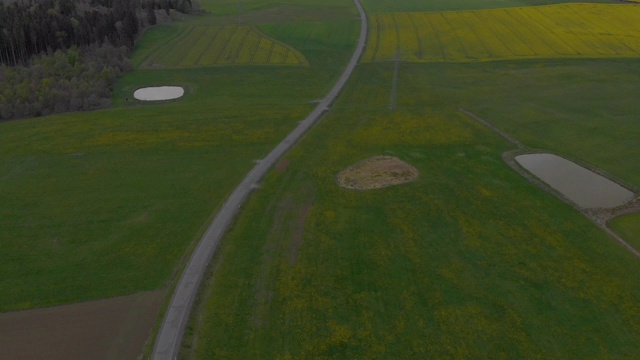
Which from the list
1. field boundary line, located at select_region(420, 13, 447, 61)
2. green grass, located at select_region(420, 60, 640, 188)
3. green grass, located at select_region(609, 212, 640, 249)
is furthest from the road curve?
field boundary line, located at select_region(420, 13, 447, 61)

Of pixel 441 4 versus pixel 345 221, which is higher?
pixel 441 4

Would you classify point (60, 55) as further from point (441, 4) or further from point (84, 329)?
point (441, 4)

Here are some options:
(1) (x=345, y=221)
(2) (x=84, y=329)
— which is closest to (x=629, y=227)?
(1) (x=345, y=221)

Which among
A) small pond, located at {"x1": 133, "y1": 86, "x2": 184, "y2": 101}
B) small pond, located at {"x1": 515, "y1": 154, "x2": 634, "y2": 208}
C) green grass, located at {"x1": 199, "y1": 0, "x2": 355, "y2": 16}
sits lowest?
small pond, located at {"x1": 515, "y1": 154, "x2": 634, "y2": 208}

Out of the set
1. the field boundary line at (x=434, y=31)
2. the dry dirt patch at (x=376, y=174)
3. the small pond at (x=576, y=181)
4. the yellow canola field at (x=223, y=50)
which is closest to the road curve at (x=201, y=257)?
the dry dirt patch at (x=376, y=174)

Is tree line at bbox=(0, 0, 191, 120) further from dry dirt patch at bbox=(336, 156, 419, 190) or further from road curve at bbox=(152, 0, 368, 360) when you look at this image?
dry dirt patch at bbox=(336, 156, 419, 190)
